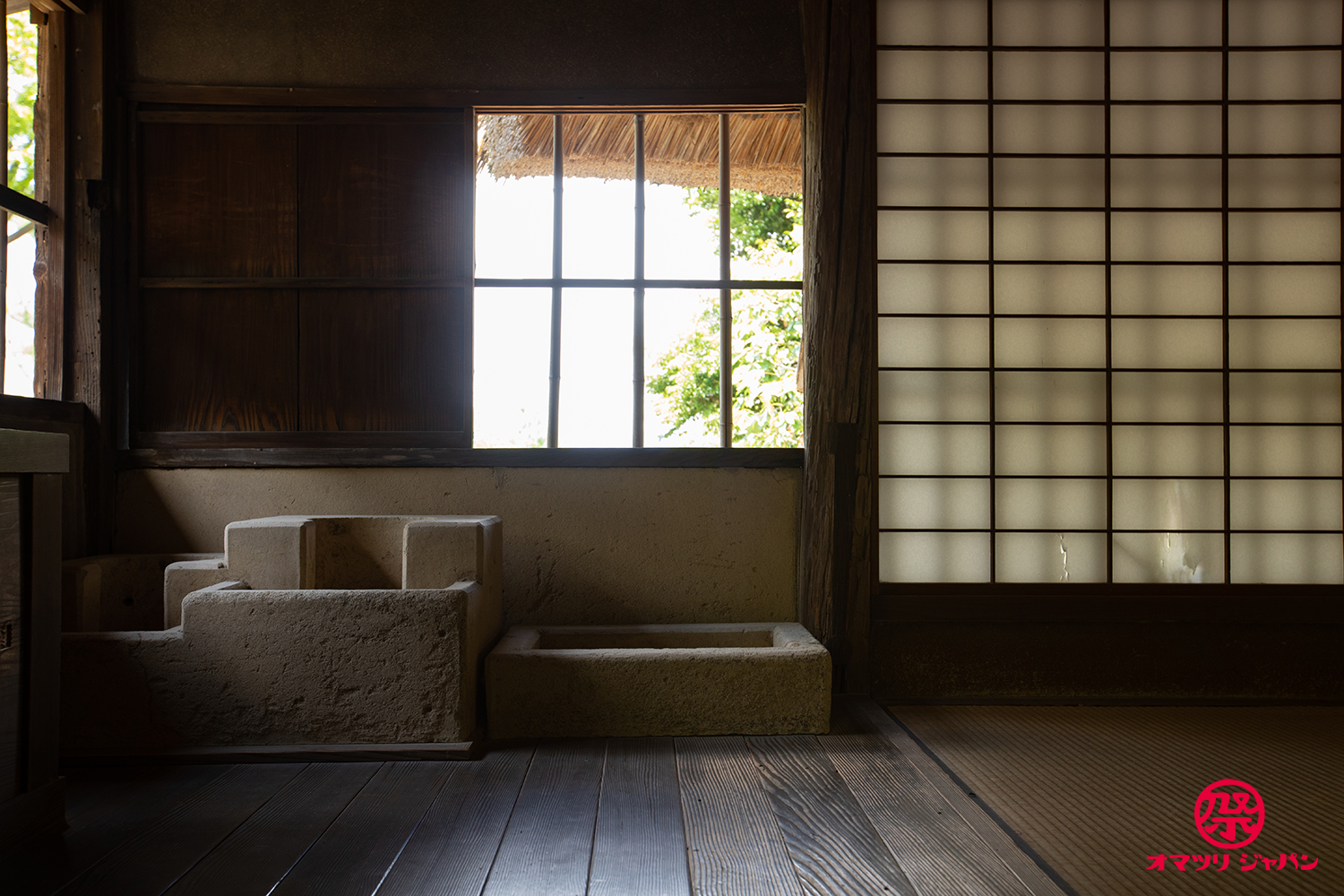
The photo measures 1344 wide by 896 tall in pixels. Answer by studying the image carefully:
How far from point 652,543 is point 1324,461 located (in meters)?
3.04

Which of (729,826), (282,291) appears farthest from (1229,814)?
(282,291)

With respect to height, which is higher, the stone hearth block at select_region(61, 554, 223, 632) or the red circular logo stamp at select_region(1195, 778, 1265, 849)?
the stone hearth block at select_region(61, 554, 223, 632)

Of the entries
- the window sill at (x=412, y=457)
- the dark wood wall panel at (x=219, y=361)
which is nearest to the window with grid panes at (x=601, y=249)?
the window sill at (x=412, y=457)

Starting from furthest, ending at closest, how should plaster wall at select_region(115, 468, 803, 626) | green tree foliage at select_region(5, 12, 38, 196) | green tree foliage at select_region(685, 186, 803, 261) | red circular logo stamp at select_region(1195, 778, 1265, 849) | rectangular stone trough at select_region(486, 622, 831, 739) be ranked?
green tree foliage at select_region(685, 186, 803, 261) → green tree foliage at select_region(5, 12, 38, 196) → plaster wall at select_region(115, 468, 803, 626) → rectangular stone trough at select_region(486, 622, 831, 739) → red circular logo stamp at select_region(1195, 778, 1265, 849)

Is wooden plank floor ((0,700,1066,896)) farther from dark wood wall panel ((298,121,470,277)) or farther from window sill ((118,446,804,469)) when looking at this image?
dark wood wall panel ((298,121,470,277))

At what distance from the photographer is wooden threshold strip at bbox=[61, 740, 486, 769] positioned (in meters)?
2.38

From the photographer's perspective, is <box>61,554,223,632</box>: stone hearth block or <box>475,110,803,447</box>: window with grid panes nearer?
<box>61,554,223,632</box>: stone hearth block

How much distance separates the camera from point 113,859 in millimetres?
1792

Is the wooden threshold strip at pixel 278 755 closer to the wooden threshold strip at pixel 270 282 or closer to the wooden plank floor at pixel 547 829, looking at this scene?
the wooden plank floor at pixel 547 829

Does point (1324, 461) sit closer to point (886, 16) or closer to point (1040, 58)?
point (1040, 58)

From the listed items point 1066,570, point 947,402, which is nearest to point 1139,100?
point 947,402

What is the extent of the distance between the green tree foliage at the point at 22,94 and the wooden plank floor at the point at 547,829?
17.0 ft

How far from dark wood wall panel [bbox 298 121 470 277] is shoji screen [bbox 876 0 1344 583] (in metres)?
1.96

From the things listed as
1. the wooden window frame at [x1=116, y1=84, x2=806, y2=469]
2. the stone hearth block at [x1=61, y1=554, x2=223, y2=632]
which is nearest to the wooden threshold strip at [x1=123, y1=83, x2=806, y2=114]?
the wooden window frame at [x1=116, y1=84, x2=806, y2=469]
